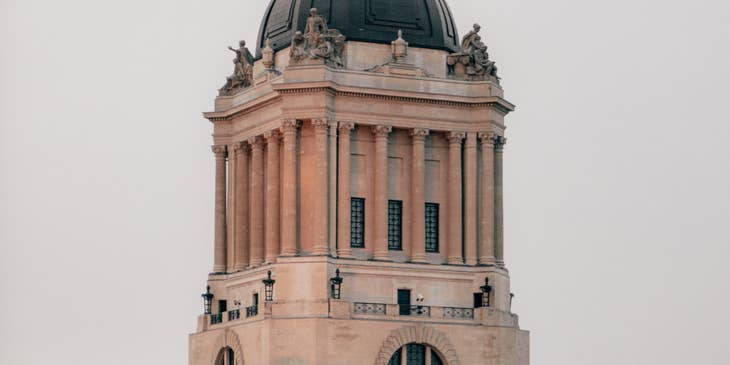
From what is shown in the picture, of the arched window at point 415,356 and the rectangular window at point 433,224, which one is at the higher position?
the rectangular window at point 433,224

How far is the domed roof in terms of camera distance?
115812 millimetres

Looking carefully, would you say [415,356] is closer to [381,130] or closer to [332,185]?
[332,185]

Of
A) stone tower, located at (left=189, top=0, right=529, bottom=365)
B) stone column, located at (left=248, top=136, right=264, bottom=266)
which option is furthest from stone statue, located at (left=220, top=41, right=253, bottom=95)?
stone column, located at (left=248, top=136, right=264, bottom=266)

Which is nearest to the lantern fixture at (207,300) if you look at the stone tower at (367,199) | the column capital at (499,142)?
the stone tower at (367,199)

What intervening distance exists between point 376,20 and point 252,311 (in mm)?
14574

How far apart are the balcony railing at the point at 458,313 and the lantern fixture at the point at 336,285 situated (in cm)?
525

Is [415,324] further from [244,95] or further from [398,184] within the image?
[244,95]

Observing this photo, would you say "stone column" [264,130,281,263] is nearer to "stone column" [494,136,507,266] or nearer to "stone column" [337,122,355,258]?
"stone column" [337,122,355,258]

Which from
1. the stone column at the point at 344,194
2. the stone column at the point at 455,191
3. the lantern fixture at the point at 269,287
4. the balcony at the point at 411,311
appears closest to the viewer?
the lantern fixture at the point at 269,287

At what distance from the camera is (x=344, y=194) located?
11331 cm

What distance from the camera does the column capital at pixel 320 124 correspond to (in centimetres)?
11262

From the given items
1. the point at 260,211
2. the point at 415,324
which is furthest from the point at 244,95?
the point at 415,324

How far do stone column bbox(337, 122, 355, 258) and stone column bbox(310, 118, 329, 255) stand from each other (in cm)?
93

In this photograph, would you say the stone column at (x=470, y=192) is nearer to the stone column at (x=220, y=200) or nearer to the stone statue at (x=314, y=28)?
the stone statue at (x=314, y=28)
